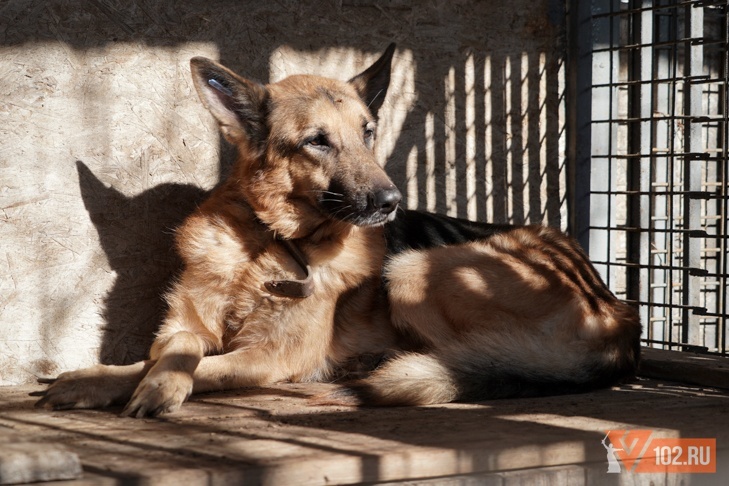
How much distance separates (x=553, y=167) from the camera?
5.47 metres

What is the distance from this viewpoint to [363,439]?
2719 mm

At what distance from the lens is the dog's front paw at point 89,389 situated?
329cm

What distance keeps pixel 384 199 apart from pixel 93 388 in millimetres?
1439

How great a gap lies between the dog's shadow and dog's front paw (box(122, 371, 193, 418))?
3.18 feet

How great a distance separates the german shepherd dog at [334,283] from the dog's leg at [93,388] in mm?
69

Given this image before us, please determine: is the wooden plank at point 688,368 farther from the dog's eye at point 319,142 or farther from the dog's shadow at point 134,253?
the dog's shadow at point 134,253

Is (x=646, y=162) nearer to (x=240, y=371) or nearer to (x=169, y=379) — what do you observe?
(x=240, y=371)

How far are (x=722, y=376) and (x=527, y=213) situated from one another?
1754 mm

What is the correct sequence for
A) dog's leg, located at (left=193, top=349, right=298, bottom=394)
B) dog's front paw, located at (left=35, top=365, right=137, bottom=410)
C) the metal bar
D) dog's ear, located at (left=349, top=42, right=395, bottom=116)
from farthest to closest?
the metal bar → dog's ear, located at (left=349, top=42, right=395, bottom=116) → dog's leg, located at (left=193, top=349, right=298, bottom=394) → dog's front paw, located at (left=35, top=365, right=137, bottom=410)

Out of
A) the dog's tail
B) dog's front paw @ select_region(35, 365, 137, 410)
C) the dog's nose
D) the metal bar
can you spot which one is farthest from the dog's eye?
the metal bar

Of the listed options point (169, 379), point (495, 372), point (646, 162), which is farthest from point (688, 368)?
point (169, 379)

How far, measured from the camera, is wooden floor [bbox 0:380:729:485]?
239 centimetres

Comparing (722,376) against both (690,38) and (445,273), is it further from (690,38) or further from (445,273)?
(690,38)

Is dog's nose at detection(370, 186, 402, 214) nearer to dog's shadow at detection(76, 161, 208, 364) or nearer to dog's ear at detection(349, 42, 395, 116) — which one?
dog's ear at detection(349, 42, 395, 116)
